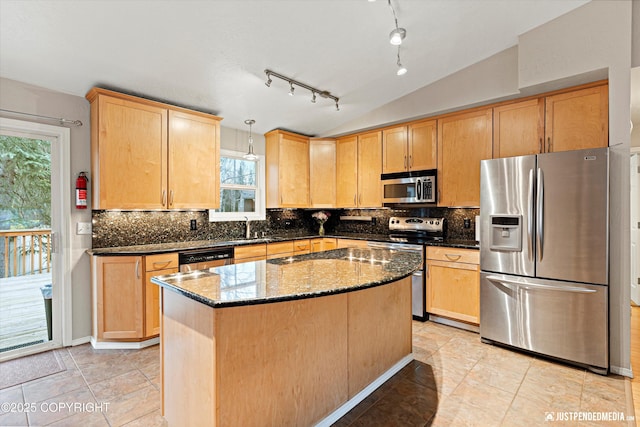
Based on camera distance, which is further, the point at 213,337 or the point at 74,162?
the point at 74,162

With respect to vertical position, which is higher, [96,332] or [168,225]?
[168,225]

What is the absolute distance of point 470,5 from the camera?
8.47 feet

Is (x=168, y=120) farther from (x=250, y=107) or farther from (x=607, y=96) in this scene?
(x=607, y=96)

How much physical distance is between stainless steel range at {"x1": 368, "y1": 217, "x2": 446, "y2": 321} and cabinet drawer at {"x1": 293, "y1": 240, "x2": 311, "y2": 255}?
0.91 metres

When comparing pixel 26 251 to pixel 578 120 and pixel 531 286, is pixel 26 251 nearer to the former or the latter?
pixel 531 286

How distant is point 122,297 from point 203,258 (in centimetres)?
80

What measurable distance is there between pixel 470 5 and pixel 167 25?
2394mm

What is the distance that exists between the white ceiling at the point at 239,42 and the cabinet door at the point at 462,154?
59cm

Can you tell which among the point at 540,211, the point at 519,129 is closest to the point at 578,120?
the point at 519,129

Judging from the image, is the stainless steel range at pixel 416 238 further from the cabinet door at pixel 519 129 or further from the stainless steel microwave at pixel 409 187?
the cabinet door at pixel 519 129

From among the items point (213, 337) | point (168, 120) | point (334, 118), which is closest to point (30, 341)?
point (168, 120)

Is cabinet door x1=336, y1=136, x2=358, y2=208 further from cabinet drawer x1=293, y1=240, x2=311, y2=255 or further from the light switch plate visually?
the light switch plate

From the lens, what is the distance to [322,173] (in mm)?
4953

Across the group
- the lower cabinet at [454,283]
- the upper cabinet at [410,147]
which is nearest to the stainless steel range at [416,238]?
the lower cabinet at [454,283]
